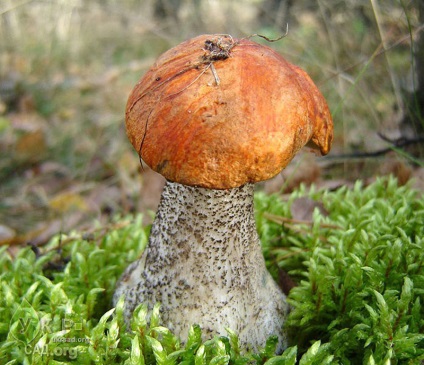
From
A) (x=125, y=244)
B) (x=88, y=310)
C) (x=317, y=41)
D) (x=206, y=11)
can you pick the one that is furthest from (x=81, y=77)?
(x=88, y=310)

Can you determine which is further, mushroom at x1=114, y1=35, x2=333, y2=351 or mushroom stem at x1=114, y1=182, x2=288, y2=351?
mushroom stem at x1=114, y1=182, x2=288, y2=351

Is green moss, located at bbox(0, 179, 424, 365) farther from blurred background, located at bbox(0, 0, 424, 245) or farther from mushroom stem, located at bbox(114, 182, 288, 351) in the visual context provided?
blurred background, located at bbox(0, 0, 424, 245)

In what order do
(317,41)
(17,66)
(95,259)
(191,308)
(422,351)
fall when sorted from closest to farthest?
(422,351) < (191,308) < (95,259) < (317,41) < (17,66)

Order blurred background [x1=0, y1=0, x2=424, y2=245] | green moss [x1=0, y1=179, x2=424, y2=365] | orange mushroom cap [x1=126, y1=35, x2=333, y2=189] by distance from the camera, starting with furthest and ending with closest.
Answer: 1. blurred background [x1=0, y1=0, x2=424, y2=245]
2. green moss [x1=0, y1=179, x2=424, y2=365]
3. orange mushroom cap [x1=126, y1=35, x2=333, y2=189]

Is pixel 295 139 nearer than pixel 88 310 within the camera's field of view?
Yes

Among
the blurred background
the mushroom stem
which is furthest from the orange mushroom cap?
the blurred background

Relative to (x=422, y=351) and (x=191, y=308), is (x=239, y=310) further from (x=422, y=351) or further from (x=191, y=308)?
(x=422, y=351)

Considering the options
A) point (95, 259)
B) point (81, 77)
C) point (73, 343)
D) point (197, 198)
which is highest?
point (81, 77)
